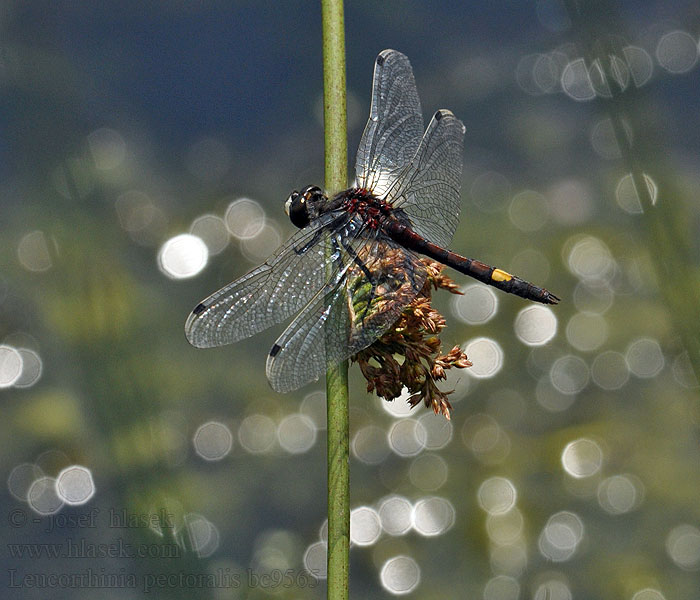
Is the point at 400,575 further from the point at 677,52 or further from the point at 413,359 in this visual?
the point at 677,52

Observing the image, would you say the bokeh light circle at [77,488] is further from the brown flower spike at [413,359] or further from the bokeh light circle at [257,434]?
the brown flower spike at [413,359]

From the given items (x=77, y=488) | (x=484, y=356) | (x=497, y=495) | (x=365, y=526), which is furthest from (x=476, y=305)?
(x=77, y=488)

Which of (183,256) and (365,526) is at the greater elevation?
(183,256)

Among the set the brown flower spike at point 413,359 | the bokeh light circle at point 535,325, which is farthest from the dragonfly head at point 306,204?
the bokeh light circle at point 535,325

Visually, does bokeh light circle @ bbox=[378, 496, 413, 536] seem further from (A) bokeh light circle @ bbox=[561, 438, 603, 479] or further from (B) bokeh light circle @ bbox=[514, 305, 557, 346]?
(B) bokeh light circle @ bbox=[514, 305, 557, 346]

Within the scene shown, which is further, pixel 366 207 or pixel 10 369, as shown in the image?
pixel 10 369

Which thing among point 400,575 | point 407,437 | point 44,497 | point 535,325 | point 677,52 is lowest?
point 400,575

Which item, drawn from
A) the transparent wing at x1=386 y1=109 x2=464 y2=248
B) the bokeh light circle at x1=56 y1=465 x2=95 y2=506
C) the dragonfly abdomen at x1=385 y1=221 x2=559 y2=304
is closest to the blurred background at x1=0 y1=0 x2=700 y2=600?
the bokeh light circle at x1=56 y1=465 x2=95 y2=506
